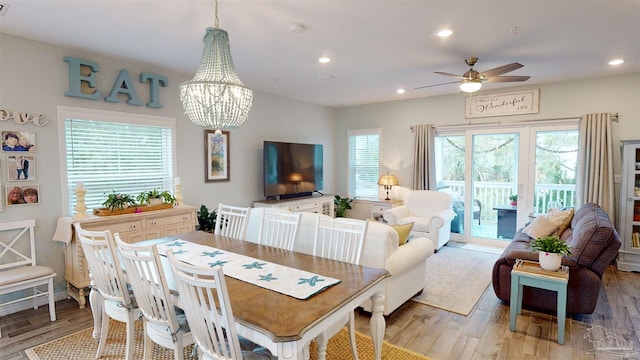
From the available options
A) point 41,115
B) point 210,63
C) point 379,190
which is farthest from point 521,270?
point 41,115

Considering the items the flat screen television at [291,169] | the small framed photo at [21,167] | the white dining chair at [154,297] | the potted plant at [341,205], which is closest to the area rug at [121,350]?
the white dining chair at [154,297]

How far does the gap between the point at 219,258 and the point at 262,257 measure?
320 millimetres

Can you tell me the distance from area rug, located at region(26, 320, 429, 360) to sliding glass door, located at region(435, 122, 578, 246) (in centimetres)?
405

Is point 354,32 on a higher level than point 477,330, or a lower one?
higher

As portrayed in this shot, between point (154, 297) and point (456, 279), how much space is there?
360cm

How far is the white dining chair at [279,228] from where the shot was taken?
2895mm

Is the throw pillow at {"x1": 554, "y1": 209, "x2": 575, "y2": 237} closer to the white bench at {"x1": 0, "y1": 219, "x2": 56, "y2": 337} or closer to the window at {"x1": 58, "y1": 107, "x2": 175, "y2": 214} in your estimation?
the window at {"x1": 58, "y1": 107, "x2": 175, "y2": 214}

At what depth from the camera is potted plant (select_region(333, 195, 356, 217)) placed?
7270 mm

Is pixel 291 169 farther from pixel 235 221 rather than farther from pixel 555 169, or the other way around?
pixel 555 169

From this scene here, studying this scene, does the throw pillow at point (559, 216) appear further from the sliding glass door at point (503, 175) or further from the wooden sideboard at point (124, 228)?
the wooden sideboard at point (124, 228)

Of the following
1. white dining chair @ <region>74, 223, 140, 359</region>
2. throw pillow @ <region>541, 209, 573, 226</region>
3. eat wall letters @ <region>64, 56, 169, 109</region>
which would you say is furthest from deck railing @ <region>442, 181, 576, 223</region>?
white dining chair @ <region>74, 223, 140, 359</region>

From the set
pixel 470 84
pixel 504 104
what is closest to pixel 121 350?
pixel 470 84

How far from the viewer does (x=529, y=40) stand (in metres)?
3.37

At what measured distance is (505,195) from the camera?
5820 millimetres
